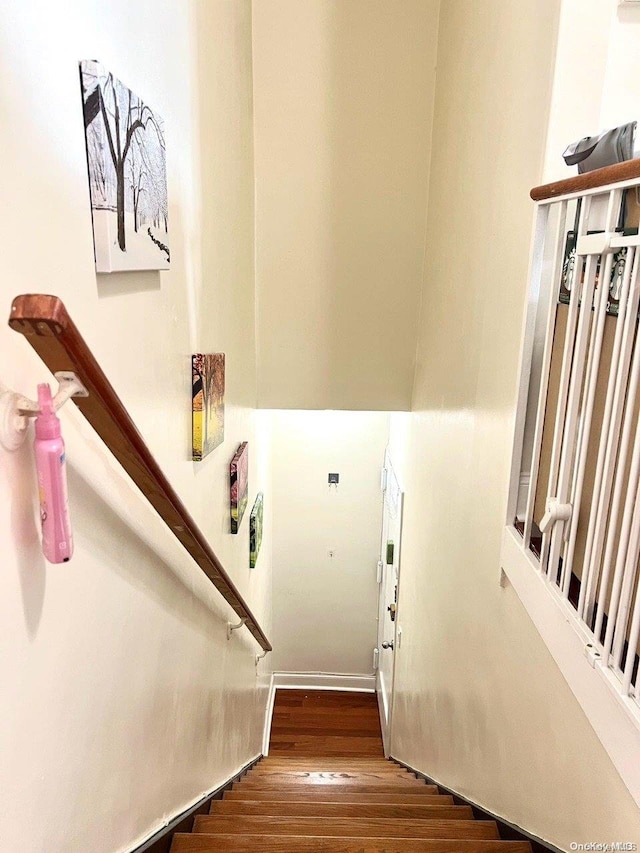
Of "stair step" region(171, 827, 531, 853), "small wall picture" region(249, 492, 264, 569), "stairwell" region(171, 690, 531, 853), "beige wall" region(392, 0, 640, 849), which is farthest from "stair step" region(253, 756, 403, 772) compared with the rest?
"stair step" region(171, 827, 531, 853)

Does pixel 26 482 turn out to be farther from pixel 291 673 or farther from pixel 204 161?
pixel 291 673

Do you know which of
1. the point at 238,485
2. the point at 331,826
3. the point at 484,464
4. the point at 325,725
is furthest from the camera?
the point at 325,725

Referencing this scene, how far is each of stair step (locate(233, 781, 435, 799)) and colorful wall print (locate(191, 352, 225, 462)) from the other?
182 cm

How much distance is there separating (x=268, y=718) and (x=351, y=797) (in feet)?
8.12

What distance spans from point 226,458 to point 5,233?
6.36 ft

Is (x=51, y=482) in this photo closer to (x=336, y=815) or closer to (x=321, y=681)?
(x=336, y=815)

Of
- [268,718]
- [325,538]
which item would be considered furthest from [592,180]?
[268,718]

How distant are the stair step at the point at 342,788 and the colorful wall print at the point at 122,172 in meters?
2.66

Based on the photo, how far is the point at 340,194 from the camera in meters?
3.40

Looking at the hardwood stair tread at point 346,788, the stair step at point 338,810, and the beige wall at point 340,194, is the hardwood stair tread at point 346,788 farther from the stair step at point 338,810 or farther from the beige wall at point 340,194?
the beige wall at point 340,194

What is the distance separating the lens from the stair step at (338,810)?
7.84 ft

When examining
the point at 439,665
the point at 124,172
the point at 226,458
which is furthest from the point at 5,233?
the point at 439,665

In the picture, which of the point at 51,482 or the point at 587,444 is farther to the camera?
the point at 587,444

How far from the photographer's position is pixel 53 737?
103 cm
